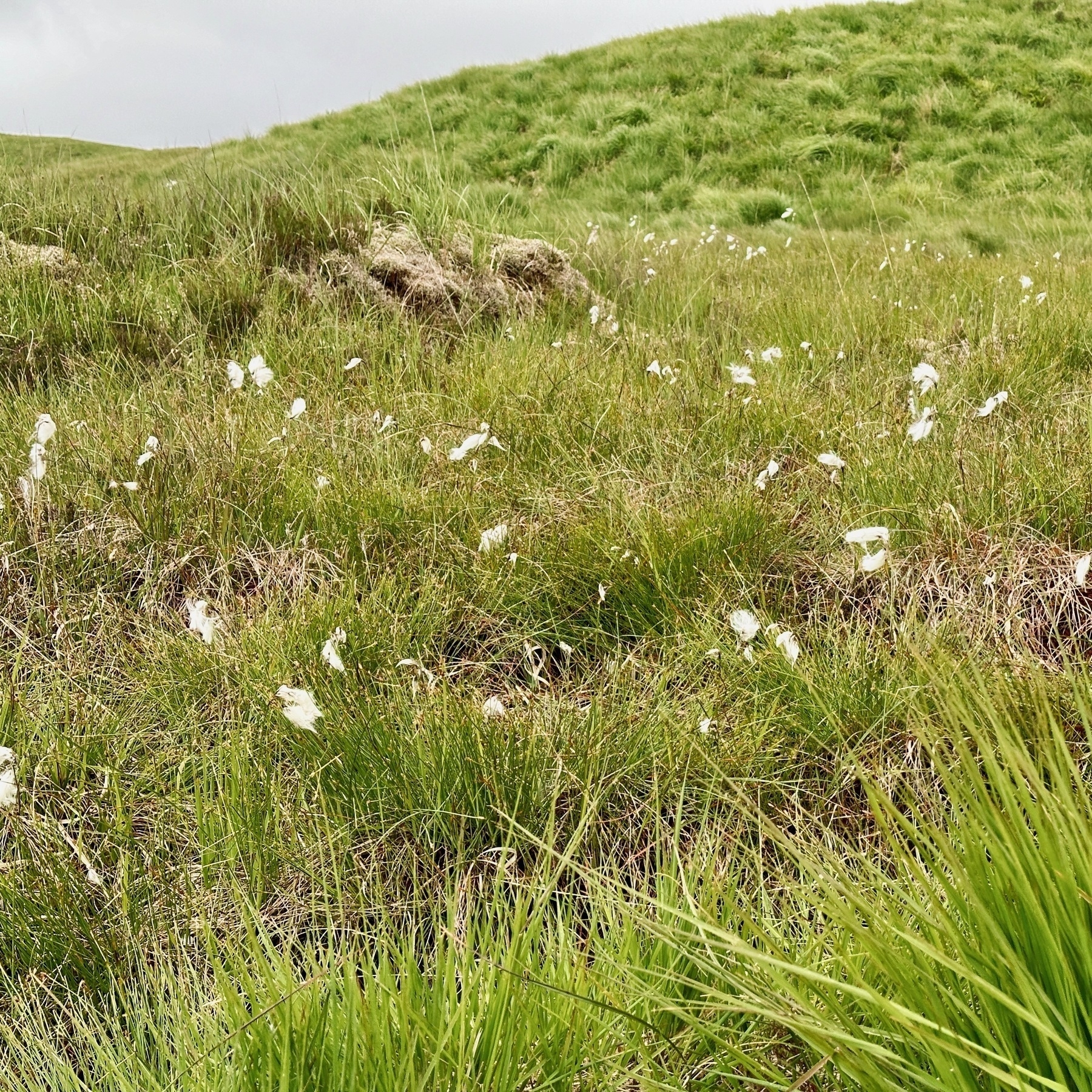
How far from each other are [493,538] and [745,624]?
0.78 m

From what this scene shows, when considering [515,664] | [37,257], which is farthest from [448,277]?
[515,664]

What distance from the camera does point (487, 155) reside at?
1453cm

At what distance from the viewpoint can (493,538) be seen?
236 centimetres

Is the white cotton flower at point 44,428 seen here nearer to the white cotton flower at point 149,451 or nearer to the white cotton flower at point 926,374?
the white cotton flower at point 149,451

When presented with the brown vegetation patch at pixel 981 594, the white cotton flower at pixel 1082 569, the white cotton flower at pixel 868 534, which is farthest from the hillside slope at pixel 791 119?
the white cotton flower at pixel 1082 569

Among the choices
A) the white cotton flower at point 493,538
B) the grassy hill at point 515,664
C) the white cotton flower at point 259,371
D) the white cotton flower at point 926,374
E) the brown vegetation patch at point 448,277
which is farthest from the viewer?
the brown vegetation patch at point 448,277

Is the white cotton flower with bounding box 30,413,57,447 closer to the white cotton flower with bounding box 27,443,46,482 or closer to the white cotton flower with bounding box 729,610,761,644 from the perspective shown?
the white cotton flower with bounding box 27,443,46,482

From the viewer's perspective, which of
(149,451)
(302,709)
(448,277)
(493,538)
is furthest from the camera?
(448,277)

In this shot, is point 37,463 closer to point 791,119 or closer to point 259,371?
point 259,371

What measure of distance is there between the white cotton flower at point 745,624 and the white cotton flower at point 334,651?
35.9 inches

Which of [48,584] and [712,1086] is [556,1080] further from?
[48,584]

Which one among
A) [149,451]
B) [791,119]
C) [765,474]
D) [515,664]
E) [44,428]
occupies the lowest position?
[515,664]

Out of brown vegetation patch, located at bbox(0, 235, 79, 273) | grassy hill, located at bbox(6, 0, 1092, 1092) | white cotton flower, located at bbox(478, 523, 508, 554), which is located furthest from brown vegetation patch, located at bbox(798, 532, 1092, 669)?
brown vegetation patch, located at bbox(0, 235, 79, 273)

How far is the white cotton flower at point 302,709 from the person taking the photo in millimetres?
1586
